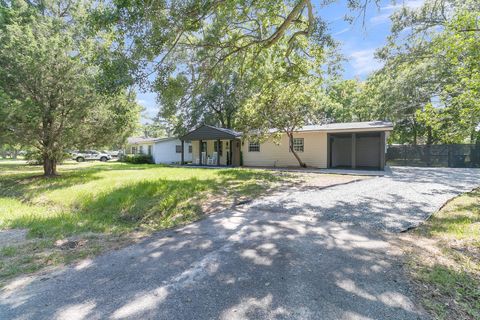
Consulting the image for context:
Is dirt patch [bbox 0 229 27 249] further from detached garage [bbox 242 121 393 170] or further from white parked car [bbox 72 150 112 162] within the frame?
white parked car [bbox 72 150 112 162]

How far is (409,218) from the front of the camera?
5.20 meters

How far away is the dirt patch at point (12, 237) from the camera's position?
4.80 meters

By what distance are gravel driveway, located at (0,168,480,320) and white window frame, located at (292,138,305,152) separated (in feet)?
39.3

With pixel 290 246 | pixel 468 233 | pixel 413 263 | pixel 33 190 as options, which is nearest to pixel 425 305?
pixel 413 263

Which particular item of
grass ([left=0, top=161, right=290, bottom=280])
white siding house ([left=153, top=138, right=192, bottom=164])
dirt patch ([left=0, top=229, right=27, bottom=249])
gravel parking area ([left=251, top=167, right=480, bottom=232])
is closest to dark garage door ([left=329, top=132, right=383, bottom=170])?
gravel parking area ([left=251, top=167, right=480, bottom=232])

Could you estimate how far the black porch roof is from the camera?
18.6 m

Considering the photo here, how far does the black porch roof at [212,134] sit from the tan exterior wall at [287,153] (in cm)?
149

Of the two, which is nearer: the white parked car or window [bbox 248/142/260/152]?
window [bbox 248/142/260/152]

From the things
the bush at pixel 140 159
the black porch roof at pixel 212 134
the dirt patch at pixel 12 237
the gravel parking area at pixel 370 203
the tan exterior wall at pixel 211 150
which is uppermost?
the black porch roof at pixel 212 134

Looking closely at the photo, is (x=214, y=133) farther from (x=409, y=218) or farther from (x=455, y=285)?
(x=455, y=285)

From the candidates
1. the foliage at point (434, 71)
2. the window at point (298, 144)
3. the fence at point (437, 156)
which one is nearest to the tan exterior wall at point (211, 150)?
the window at point (298, 144)

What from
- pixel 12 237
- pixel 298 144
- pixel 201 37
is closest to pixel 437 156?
pixel 298 144

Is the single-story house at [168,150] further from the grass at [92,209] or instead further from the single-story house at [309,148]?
the grass at [92,209]

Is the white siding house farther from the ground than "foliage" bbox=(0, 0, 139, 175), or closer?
closer
